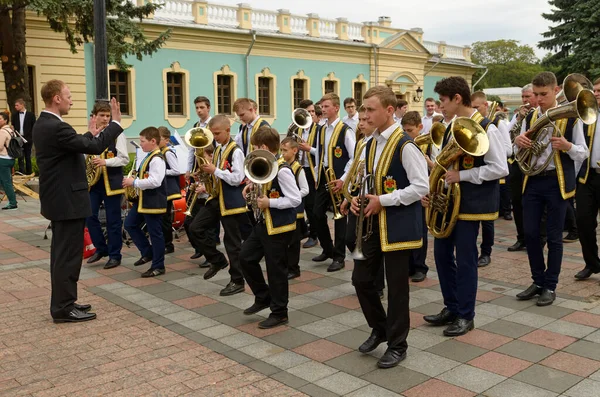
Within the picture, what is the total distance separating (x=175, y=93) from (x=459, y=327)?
2316 cm

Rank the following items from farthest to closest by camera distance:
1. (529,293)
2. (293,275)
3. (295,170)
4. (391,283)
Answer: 1. (293,275)
2. (295,170)
3. (529,293)
4. (391,283)

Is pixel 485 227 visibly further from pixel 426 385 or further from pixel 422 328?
pixel 426 385

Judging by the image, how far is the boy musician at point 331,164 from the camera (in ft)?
25.7

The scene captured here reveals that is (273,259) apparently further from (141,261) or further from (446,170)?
(141,261)

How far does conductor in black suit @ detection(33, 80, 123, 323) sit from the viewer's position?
227 inches

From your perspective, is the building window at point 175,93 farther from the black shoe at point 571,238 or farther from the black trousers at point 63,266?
the black trousers at point 63,266

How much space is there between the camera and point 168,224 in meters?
8.88

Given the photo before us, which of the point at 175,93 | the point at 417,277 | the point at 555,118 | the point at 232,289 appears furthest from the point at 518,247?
the point at 175,93

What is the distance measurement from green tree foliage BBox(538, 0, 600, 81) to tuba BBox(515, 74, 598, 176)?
74.1 ft

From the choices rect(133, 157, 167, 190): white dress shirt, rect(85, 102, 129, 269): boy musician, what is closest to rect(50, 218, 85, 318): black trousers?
rect(133, 157, 167, 190): white dress shirt

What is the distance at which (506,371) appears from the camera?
4.44 m

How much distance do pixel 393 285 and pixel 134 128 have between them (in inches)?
856

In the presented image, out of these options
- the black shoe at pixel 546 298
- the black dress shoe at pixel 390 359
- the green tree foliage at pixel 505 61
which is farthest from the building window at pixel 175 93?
the green tree foliage at pixel 505 61

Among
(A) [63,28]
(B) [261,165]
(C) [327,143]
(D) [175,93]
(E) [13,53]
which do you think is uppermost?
(A) [63,28]
